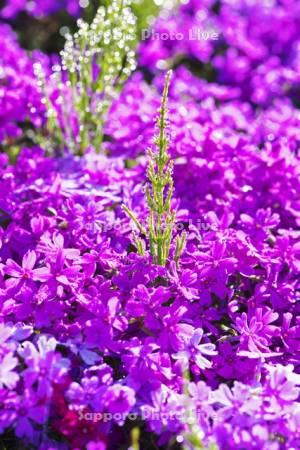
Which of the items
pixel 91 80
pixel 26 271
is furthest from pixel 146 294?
pixel 91 80

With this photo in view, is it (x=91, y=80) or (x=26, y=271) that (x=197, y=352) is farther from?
(x=91, y=80)

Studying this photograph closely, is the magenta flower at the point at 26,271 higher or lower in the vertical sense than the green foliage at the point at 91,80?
lower

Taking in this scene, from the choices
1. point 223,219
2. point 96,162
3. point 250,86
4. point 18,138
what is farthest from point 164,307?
point 250,86

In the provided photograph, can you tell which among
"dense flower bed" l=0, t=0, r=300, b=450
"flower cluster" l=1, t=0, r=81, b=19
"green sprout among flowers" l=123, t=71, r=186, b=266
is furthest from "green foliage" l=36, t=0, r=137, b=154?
"flower cluster" l=1, t=0, r=81, b=19

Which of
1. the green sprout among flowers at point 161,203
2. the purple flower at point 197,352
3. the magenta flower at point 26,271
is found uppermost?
the green sprout among flowers at point 161,203

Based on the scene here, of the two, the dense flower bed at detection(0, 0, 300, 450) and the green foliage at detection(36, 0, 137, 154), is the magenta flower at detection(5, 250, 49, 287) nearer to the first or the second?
the dense flower bed at detection(0, 0, 300, 450)

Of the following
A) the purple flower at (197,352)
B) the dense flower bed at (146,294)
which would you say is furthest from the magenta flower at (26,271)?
the purple flower at (197,352)

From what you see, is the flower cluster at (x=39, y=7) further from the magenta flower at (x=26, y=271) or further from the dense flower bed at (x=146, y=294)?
the magenta flower at (x=26, y=271)
